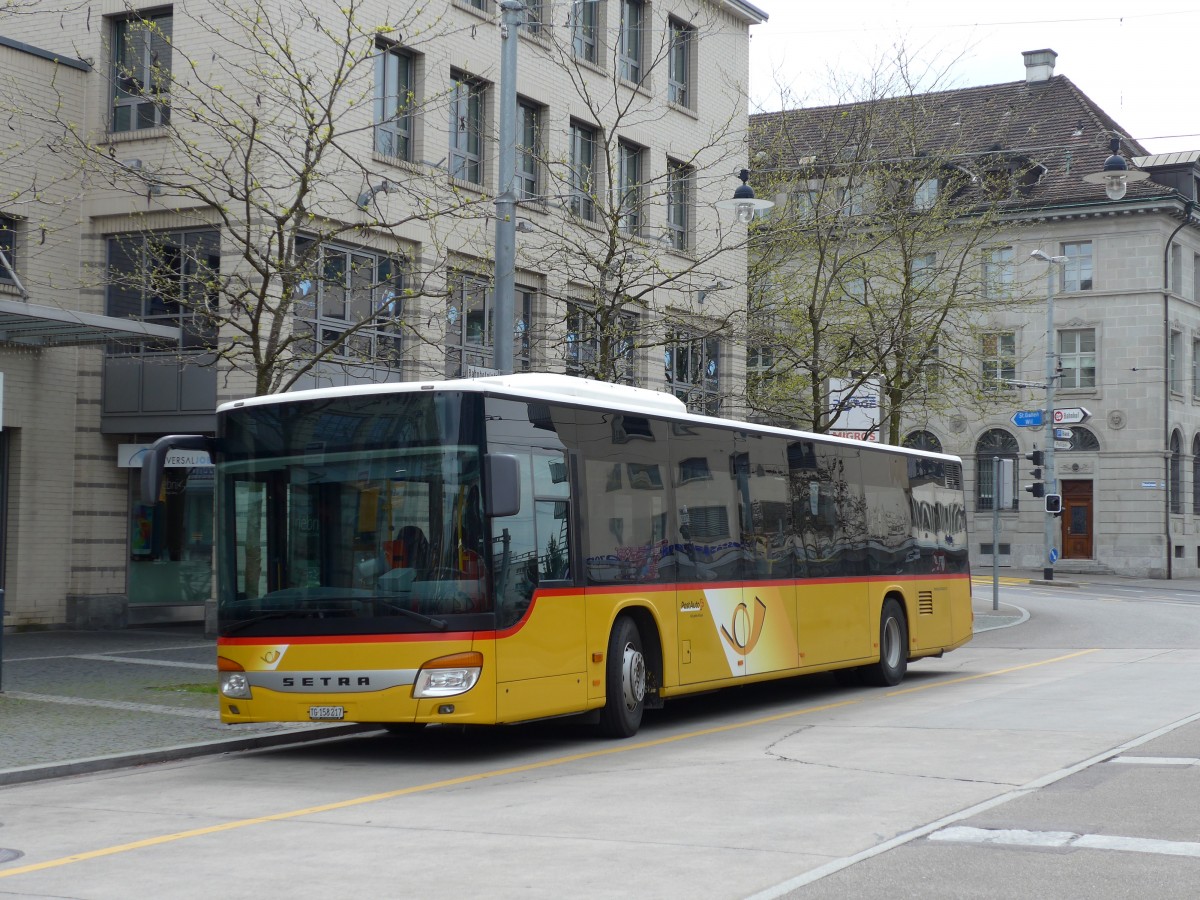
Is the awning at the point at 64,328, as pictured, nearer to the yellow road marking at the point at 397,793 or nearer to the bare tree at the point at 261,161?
the bare tree at the point at 261,161

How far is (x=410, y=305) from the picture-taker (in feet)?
80.3

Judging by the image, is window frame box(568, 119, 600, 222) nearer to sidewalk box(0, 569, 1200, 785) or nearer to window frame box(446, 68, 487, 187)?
window frame box(446, 68, 487, 187)

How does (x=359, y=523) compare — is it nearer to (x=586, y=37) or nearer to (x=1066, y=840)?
(x=1066, y=840)

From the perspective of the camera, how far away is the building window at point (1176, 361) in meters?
Answer: 60.3

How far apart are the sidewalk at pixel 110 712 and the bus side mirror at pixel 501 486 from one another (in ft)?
10.5

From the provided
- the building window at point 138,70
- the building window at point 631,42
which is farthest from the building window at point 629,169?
the building window at point 138,70

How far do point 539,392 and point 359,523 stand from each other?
1810 millimetres

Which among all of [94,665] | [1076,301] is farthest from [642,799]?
[1076,301]

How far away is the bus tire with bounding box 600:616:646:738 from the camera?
13.3 metres

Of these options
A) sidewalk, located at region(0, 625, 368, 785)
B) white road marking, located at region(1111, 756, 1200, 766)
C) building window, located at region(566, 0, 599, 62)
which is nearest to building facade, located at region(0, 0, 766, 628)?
building window, located at region(566, 0, 599, 62)

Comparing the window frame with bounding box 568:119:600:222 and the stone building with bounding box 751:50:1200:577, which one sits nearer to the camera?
the window frame with bounding box 568:119:600:222

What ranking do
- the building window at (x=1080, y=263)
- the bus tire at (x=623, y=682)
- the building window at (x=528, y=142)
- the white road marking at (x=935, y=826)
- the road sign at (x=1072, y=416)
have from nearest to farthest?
the white road marking at (x=935, y=826) < the bus tire at (x=623, y=682) < the building window at (x=528, y=142) < the road sign at (x=1072, y=416) < the building window at (x=1080, y=263)

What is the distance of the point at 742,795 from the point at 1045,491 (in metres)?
33.7

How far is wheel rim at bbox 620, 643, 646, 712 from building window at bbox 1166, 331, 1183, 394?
50823 mm
